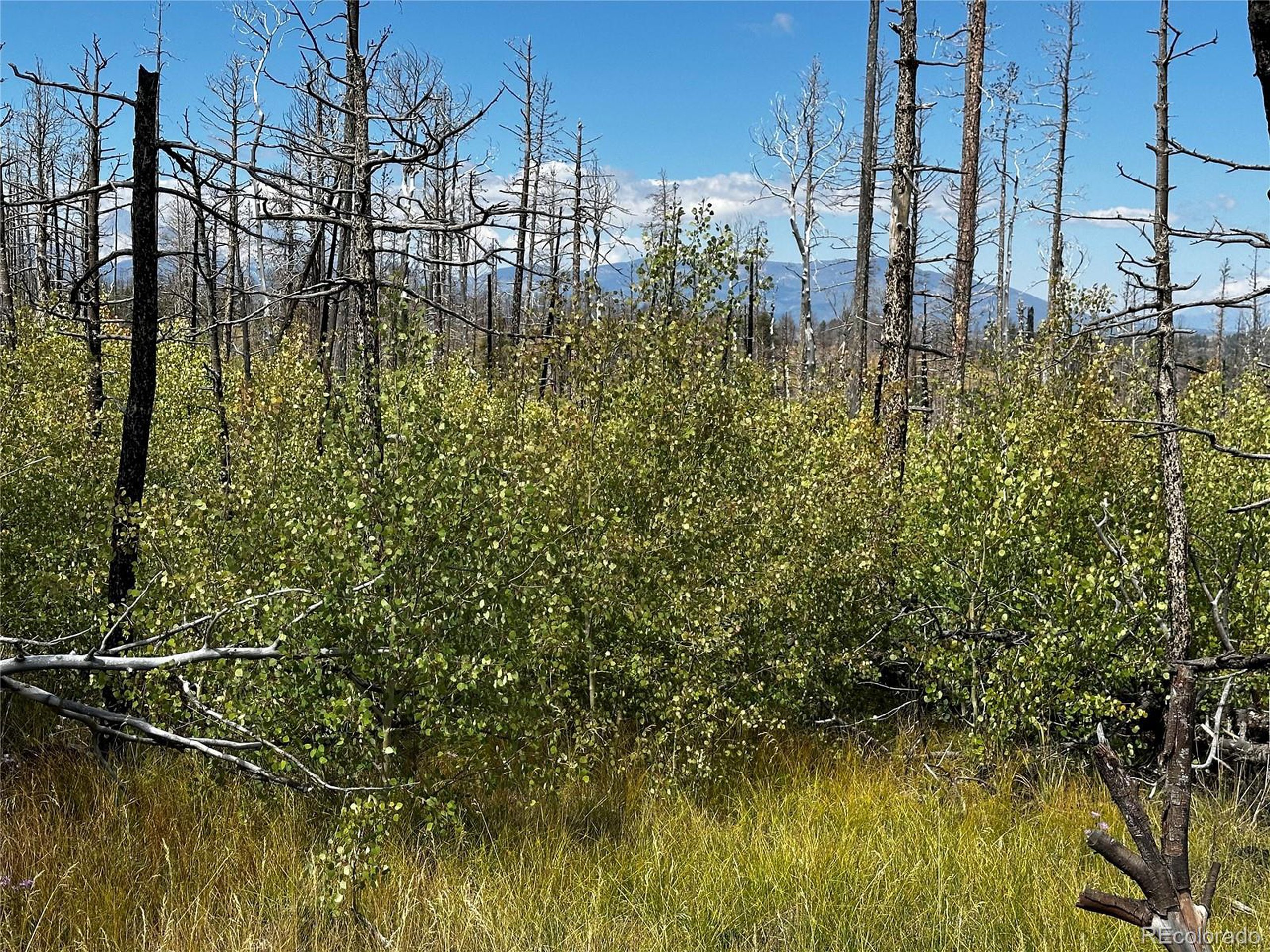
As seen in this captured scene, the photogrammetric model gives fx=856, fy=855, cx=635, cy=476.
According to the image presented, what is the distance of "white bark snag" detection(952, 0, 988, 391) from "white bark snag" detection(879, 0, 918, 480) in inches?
125

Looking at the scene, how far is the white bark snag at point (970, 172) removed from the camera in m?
13.4

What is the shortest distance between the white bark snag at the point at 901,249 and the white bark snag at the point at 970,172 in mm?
3179

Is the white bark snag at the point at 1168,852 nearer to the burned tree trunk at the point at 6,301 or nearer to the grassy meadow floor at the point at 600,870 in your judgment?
the grassy meadow floor at the point at 600,870

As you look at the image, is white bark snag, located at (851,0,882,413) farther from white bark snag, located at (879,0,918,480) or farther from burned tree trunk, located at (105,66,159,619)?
burned tree trunk, located at (105,66,159,619)

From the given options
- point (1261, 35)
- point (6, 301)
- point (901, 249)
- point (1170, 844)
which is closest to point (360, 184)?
point (901, 249)

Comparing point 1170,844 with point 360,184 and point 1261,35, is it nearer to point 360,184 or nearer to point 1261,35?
point 1261,35

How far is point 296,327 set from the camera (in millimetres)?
15977

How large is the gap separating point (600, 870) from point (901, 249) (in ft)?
26.2

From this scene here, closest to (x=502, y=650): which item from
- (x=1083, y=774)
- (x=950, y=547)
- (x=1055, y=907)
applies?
(x=1055, y=907)

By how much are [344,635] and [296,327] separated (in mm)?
12396

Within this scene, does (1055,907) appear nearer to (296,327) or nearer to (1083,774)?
(1083,774)

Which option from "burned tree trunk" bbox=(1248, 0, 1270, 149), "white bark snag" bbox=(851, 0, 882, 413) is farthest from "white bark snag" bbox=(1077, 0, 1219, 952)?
"white bark snag" bbox=(851, 0, 882, 413)

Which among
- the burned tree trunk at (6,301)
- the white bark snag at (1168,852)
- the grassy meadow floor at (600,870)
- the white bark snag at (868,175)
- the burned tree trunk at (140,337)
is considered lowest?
the grassy meadow floor at (600,870)

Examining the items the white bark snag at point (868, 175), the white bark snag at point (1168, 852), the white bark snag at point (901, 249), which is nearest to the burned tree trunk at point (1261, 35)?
the white bark snag at point (1168, 852)
